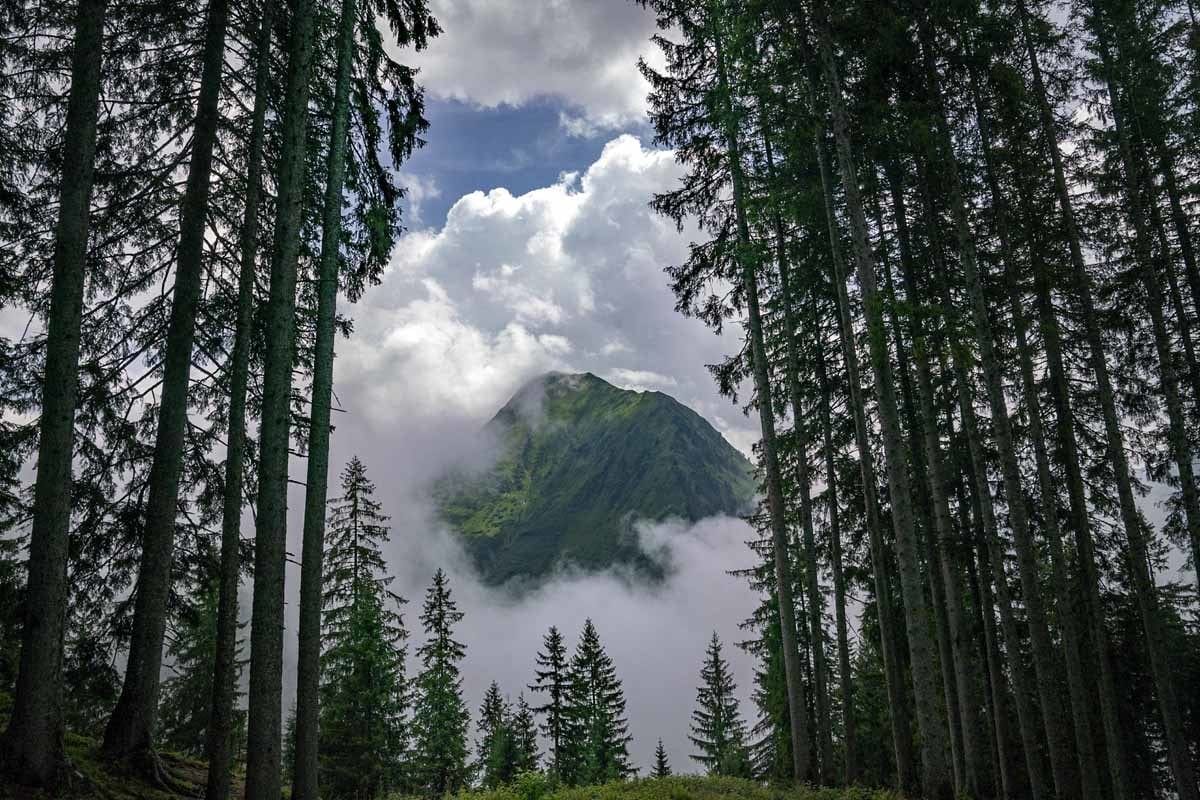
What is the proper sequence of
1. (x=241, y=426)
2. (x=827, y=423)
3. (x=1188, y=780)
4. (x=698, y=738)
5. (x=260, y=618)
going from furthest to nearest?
(x=698, y=738)
(x=827, y=423)
(x=1188, y=780)
(x=241, y=426)
(x=260, y=618)

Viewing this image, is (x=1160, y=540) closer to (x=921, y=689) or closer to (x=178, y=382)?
(x=921, y=689)

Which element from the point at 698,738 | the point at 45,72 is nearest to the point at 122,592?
the point at 45,72

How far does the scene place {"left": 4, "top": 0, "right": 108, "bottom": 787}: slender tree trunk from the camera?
6.94 metres

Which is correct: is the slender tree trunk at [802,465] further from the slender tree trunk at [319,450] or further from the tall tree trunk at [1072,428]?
the slender tree trunk at [319,450]

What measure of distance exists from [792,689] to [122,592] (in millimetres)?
12053

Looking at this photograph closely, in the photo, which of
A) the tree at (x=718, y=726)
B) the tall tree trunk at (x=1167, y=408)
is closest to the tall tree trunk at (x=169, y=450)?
the tall tree trunk at (x=1167, y=408)

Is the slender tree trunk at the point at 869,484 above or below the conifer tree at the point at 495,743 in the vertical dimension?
above

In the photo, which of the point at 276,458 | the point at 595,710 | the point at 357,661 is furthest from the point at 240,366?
the point at 595,710

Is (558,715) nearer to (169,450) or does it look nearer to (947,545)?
(947,545)

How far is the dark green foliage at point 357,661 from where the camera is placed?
2609cm

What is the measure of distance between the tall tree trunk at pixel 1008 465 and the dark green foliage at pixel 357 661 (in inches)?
830

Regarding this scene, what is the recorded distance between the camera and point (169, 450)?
977cm

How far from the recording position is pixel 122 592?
11.0m

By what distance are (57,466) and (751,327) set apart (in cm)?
1171
